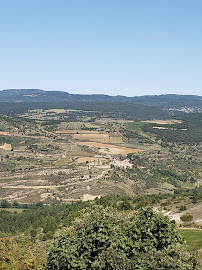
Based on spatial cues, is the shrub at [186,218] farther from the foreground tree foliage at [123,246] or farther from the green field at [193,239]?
the foreground tree foliage at [123,246]

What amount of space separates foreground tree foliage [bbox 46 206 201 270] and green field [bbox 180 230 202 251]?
831 cm

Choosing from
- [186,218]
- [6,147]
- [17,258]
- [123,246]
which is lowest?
[6,147]

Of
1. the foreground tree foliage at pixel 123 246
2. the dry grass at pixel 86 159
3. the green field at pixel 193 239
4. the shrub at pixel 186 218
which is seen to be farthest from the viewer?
the dry grass at pixel 86 159

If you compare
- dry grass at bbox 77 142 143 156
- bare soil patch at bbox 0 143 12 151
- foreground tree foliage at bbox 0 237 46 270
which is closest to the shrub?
foreground tree foliage at bbox 0 237 46 270

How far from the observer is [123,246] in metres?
26.7

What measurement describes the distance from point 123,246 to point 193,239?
50.7 ft

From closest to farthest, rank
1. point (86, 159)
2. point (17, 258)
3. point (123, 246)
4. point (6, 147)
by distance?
point (123, 246), point (17, 258), point (86, 159), point (6, 147)

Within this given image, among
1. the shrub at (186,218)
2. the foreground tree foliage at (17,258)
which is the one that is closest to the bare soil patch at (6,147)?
the shrub at (186,218)

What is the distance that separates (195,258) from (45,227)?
31.2m

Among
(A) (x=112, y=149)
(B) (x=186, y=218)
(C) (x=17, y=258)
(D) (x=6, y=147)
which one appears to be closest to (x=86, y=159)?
(A) (x=112, y=149)

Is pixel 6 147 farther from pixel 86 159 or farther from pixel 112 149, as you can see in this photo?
pixel 112 149

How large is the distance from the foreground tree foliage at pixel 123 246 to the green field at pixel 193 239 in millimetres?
8307

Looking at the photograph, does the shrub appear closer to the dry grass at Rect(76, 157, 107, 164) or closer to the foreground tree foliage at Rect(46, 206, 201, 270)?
the foreground tree foliage at Rect(46, 206, 201, 270)

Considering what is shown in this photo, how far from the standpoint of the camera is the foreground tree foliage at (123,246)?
80.7 ft
